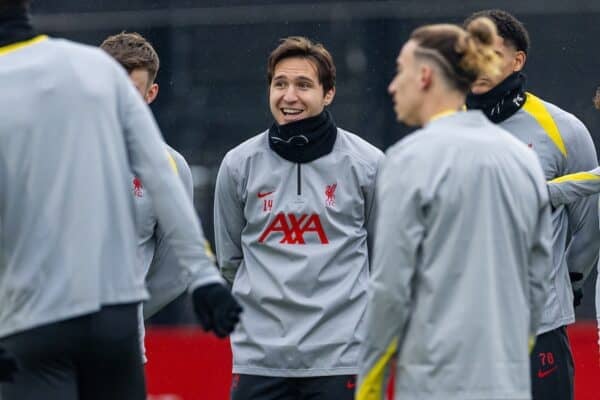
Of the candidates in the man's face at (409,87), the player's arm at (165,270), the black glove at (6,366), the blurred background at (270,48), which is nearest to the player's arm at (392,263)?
the man's face at (409,87)

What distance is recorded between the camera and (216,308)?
143 inches

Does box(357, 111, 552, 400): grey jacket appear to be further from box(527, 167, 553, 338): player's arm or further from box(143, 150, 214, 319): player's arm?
box(143, 150, 214, 319): player's arm

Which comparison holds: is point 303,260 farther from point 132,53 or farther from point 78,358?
point 78,358

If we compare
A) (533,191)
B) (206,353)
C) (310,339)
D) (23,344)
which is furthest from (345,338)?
(206,353)

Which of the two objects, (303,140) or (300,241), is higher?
Result: (303,140)

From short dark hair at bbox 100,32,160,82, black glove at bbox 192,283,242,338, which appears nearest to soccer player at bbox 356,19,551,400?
black glove at bbox 192,283,242,338

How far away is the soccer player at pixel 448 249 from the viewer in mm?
3623

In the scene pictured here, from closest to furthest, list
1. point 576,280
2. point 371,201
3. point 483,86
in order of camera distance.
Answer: point 371,201 → point 483,86 → point 576,280

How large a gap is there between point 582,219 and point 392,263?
195 cm

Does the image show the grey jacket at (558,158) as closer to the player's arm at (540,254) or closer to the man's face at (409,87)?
the player's arm at (540,254)

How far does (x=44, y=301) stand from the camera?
3.53m

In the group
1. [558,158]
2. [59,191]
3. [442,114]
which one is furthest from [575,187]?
[59,191]

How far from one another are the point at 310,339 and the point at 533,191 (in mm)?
1281

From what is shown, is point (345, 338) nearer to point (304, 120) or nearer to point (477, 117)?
point (304, 120)
